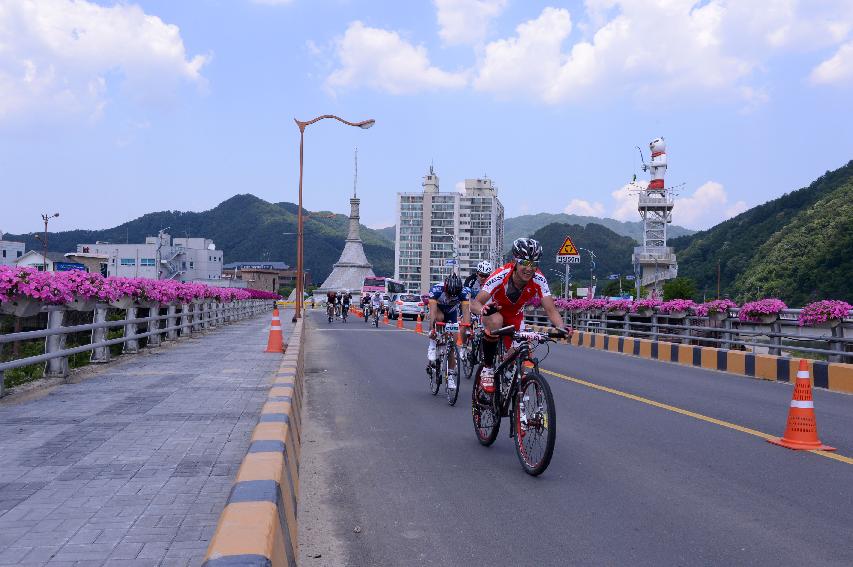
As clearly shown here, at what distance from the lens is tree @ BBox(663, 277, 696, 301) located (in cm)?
9388

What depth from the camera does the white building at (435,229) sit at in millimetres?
182375

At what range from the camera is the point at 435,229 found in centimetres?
18238

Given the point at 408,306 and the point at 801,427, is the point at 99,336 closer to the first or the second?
the point at 801,427

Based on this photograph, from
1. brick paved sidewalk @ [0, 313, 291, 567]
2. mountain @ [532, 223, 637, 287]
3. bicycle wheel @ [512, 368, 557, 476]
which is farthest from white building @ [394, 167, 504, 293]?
bicycle wheel @ [512, 368, 557, 476]

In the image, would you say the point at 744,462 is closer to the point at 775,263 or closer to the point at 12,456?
the point at 12,456

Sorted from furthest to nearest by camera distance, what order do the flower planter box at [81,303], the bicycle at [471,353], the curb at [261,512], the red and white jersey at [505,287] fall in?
the bicycle at [471,353] < the flower planter box at [81,303] < the red and white jersey at [505,287] < the curb at [261,512]

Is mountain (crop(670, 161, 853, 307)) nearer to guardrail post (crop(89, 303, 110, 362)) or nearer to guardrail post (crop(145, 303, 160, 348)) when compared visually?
guardrail post (crop(145, 303, 160, 348))

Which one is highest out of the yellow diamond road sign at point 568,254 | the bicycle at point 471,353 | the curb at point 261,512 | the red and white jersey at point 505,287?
the yellow diamond road sign at point 568,254

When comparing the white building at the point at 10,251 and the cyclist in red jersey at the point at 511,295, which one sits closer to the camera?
→ the cyclist in red jersey at the point at 511,295

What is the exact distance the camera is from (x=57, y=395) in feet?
28.6

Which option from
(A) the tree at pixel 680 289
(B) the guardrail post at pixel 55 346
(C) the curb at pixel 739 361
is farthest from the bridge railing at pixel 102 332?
(A) the tree at pixel 680 289

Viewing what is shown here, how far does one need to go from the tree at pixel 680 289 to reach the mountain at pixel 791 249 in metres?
1.95

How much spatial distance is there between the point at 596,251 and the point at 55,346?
144m

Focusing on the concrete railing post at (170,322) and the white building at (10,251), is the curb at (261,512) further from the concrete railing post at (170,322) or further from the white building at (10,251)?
the white building at (10,251)
